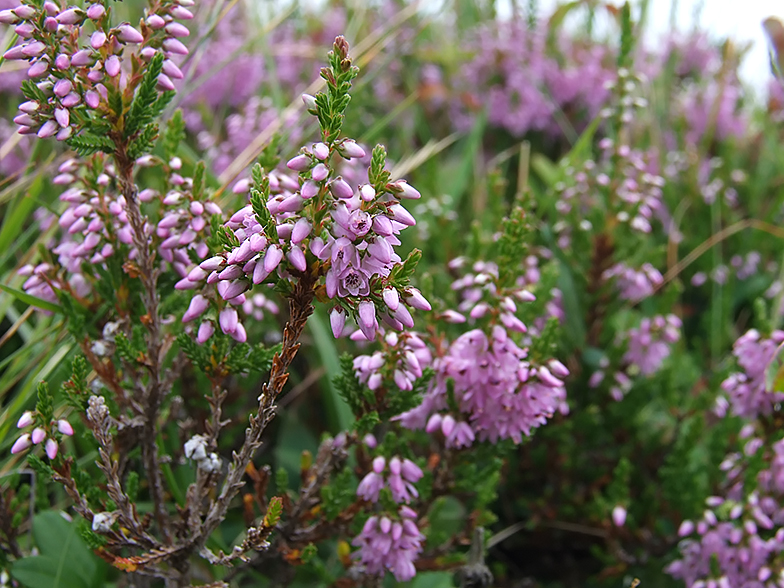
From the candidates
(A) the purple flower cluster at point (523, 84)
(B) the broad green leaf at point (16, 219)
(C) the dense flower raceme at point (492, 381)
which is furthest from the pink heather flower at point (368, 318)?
(A) the purple flower cluster at point (523, 84)

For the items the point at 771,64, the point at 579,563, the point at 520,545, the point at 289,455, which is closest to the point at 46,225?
the point at 289,455

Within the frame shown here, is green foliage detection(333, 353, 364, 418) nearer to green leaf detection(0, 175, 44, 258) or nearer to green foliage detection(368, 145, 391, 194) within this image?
green foliage detection(368, 145, 391, 194)

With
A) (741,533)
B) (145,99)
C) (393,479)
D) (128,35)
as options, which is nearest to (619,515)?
(741,533)

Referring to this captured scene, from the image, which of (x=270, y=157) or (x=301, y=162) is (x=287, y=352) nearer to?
(x=301, y=162)

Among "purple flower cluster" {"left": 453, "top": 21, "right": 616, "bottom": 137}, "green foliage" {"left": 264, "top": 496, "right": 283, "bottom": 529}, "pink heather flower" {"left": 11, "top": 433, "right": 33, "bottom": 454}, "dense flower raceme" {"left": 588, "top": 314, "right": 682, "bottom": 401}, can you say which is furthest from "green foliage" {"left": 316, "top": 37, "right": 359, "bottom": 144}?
"purple flower cluster" {"left": 453, "top": 21, "right": 616, "bottom": 137}

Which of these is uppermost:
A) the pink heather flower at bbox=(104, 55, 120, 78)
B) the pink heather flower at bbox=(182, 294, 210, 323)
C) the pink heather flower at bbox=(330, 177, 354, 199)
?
the pink heather flower at bbox=(104, 55, 120, 78)

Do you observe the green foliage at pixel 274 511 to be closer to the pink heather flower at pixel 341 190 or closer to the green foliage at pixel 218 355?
the green foliage at pixel 218 355

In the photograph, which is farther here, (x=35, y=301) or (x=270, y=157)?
(x=270, y=157)

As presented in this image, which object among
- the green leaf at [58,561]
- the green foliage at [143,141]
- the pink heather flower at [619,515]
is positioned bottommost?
the green leaf at [58,561]
